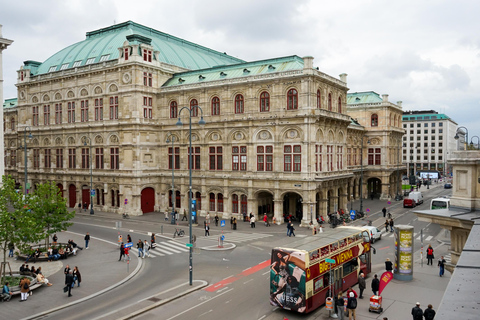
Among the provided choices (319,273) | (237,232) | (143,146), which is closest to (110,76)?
(143,146)

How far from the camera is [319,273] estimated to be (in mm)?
20750

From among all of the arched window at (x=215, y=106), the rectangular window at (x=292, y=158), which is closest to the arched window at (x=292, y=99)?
the rectangular window at (x=292, y=158)

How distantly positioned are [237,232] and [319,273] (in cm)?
2311

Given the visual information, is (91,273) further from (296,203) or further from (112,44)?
(112,44)

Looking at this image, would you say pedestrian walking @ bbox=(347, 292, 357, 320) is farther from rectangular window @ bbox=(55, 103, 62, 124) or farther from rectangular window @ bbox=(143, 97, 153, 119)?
rectangular window @ bbox=(55, 103, 62, 124)

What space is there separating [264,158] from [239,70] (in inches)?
501

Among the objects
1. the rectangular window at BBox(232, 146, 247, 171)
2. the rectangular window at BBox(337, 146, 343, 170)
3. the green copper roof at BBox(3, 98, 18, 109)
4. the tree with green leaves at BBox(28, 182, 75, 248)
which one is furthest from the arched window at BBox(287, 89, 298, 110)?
the green copper roof at BBox(3, 98, 18, 109)

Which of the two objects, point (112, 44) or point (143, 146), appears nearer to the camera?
point (143, 146)

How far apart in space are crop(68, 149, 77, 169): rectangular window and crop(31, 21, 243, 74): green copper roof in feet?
45.1

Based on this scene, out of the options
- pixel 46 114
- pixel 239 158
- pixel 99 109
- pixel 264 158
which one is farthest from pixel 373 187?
pixel 46 114

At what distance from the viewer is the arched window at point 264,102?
1925 inches

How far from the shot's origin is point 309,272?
19906 millimetres

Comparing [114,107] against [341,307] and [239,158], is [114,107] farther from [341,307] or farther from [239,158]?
[341,307]

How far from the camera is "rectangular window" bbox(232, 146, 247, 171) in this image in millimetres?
50562
